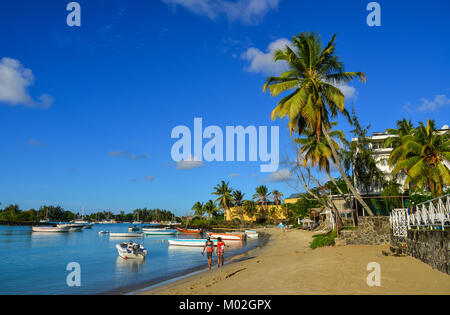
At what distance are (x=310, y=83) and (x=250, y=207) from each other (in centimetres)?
7503

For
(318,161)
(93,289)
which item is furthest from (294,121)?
(93,289)

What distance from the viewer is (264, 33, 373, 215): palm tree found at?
20156 millimetres

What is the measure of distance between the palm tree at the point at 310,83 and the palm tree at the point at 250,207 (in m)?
72.7

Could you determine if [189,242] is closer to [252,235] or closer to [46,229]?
[252,235]

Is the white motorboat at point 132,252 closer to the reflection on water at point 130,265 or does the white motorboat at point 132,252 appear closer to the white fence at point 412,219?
the reflection on water at point 130,265

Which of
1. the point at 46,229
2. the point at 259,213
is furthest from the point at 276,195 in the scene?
the point at 46,229

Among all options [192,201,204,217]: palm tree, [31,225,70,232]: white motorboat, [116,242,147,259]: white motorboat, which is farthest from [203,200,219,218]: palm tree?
[116,242,147,259]: white motorboat

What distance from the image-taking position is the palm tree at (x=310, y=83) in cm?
2016

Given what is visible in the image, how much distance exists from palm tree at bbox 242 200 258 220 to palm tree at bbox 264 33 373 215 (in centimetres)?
7270

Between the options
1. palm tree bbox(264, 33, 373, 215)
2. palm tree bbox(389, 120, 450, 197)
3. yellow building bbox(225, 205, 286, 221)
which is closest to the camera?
palm tree bbox(264, 33, 373, 215)

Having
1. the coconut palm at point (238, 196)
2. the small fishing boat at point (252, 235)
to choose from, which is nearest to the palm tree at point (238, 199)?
the coconut palm at point (238, 196)

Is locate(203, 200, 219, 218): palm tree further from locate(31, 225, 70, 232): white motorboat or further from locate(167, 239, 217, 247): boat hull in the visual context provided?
locate(167, 239, 217, 247): boat hull
